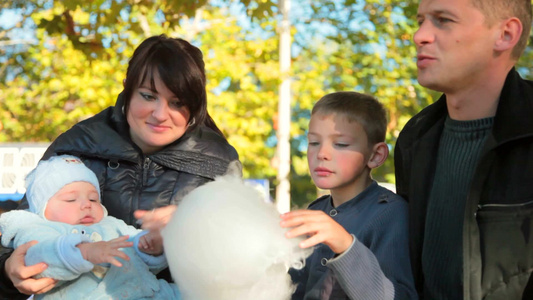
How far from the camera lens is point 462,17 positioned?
2471mm

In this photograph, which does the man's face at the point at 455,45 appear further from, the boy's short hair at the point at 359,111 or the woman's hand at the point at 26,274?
the woman's hand at the point at 26,274

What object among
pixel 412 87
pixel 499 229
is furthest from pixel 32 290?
pixel 412 87

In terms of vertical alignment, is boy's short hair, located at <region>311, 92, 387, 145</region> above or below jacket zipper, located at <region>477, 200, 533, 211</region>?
above

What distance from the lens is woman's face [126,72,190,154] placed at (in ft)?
9.96

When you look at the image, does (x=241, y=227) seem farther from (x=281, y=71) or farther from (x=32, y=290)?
(x=281, y=71)

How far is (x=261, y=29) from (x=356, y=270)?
38.8 ft

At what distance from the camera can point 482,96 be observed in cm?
254

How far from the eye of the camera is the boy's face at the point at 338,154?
2.90m

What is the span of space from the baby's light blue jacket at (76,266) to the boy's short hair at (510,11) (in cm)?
153

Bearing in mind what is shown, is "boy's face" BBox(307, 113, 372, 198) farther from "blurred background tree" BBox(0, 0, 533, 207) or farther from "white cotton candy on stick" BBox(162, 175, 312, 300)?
"blurred background tree" BBox(0, 0, 533, 207)

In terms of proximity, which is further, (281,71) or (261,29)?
(261,29)

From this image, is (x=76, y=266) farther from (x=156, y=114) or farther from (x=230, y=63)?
(x=230, y=63)

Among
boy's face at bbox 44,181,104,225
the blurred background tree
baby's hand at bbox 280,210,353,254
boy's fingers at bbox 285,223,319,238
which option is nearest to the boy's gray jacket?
baby's hand at bbox 280,210,353,254

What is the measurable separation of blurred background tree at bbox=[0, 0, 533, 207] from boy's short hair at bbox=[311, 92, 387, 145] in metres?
4.47
